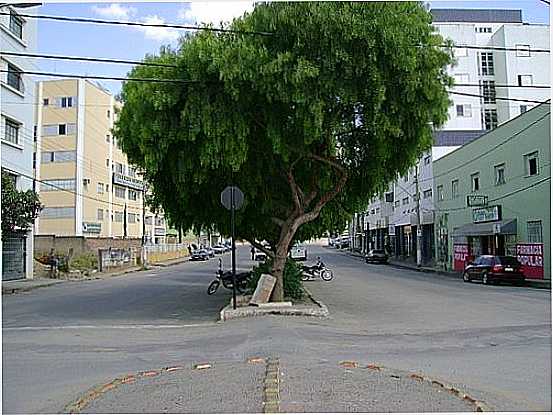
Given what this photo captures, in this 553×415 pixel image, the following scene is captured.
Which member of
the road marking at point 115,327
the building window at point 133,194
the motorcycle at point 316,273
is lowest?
the road marking at point 115,327

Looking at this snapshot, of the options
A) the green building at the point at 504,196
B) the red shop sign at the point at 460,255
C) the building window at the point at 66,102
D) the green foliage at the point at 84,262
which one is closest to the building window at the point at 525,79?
the green building at the point at 504,196

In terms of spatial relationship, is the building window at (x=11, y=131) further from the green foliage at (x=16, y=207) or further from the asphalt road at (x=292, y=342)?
the asphalt road at (x=292, y=342)

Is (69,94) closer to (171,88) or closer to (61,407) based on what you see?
(171,88)

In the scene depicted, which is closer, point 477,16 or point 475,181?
point 475,181

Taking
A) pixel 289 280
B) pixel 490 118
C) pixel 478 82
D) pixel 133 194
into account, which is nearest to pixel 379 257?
pixel 490 118

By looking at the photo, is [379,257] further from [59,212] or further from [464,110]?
[59,212]

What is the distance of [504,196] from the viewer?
115 feet

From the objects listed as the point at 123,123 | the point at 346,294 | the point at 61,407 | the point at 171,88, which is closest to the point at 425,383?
the point at 61,407

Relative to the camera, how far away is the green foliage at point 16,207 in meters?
27.4

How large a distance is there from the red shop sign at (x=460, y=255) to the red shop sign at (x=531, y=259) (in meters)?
8.99

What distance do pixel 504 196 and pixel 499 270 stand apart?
6.63 m

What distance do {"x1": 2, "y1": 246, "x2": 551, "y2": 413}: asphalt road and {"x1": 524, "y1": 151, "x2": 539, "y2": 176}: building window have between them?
11.5 m

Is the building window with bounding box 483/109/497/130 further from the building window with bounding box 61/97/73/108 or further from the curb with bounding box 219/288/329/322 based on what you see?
the curb with bounding box 219/288/329/322

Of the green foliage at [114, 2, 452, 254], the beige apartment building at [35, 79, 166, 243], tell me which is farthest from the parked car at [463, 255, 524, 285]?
the beige apartment building at [35, 79, 166, 243]
